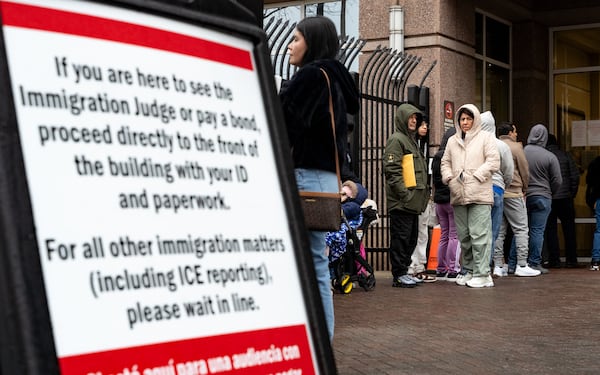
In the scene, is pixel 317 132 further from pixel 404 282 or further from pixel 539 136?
pixel 539 136

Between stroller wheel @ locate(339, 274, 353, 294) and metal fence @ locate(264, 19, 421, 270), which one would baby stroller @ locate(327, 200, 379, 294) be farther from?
metal fence @ locate(264, 19, 421, 270)

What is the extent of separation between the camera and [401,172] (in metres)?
11.8

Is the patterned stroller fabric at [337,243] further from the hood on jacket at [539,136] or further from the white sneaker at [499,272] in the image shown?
the hood on jacket at [539,136]

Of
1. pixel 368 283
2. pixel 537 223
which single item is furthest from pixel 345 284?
pixel 537 223

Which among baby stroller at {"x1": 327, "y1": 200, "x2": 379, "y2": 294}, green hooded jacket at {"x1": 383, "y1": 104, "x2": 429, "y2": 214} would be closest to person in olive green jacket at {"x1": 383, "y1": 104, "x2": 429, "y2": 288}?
green hooded jacket at {"x1": 383, "y1": 104, "x2": 429, "y2": 214}

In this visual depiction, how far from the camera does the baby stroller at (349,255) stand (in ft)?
36.0

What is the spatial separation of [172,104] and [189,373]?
1.98ft

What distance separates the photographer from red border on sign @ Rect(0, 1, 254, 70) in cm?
213

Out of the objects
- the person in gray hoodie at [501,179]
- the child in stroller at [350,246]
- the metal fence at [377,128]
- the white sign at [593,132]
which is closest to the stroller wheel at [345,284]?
the child in stroller at [350,246]

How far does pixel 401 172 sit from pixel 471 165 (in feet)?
2.51

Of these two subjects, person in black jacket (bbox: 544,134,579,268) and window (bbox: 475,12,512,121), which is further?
window (bbox: 475,12,512,121)

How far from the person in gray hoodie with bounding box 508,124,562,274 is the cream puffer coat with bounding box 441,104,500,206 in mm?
3184

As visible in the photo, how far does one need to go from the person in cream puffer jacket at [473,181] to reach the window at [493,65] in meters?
5.71

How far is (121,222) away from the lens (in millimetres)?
2189
